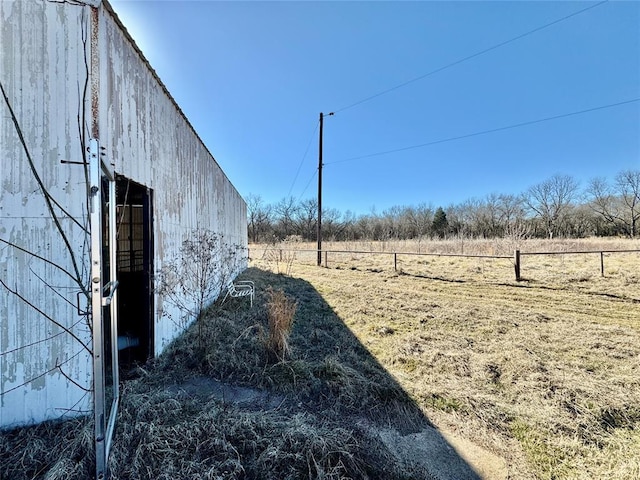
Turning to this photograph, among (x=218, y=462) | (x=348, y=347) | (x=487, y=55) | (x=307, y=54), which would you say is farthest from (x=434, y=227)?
(x=218, y=462)

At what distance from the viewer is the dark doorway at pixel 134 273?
9.58 feet

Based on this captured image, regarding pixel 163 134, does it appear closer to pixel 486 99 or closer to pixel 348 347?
pixel 348 347

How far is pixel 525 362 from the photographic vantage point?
3039 millimetres

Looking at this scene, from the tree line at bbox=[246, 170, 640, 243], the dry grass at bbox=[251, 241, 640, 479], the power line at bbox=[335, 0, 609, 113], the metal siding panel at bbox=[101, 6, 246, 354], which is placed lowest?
the dry grass at bbox=[251, 241, 640, 479]

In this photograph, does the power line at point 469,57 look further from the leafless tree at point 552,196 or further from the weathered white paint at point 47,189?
the leafless tree at point 552,196

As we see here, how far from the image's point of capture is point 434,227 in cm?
3462

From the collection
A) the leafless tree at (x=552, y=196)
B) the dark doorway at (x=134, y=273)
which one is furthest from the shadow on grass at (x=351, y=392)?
the leafless tree at (x=552, y=196)

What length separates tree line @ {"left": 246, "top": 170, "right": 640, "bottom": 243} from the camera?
29.6m

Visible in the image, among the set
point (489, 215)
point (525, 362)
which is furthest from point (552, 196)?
point (525, 362)

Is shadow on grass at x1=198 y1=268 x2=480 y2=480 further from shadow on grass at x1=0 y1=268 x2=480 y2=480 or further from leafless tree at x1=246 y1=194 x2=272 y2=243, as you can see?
leafless tree at x1=246 y1=194 x2=272 y2=243

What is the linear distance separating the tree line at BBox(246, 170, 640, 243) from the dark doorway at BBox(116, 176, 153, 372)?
2202cm

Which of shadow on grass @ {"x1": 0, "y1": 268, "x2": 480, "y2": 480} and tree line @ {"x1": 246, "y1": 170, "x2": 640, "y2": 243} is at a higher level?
tree line @ {"x1": 246, "y1": 170, "x2": 640, "y2": 243}

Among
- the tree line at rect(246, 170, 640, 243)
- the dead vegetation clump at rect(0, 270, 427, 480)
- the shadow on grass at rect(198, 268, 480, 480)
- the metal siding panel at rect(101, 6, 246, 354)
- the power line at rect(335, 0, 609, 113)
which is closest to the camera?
the dead vegetation clump at rect(0, 270, 427, 480)

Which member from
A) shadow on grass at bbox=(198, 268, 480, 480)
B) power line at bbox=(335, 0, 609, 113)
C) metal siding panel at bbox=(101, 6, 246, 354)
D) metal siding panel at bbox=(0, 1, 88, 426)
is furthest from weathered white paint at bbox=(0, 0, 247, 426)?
power line at bbox=(335, 0, 609, 113)
